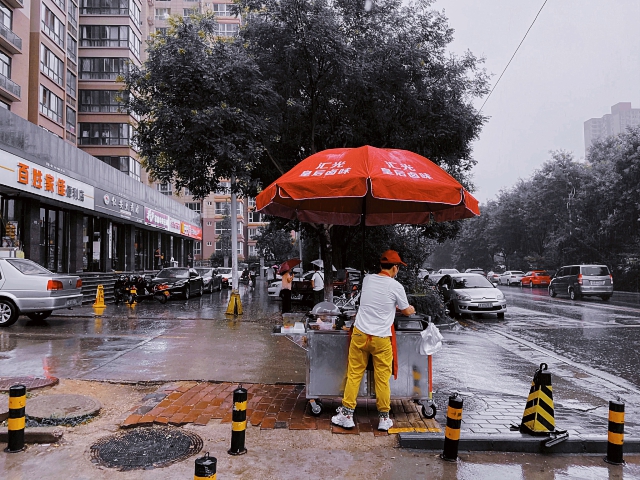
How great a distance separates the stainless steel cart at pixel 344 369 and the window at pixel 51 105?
100 ft

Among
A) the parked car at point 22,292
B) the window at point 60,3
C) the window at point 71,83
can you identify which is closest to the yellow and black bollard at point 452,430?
the parked car at point 22,292

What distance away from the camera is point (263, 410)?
18.1 feet

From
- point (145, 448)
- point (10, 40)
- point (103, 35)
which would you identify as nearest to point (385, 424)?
point (145, 448)

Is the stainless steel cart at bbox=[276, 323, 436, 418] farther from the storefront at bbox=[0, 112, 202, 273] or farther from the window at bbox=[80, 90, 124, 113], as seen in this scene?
the window at bbox=[80, 90, 124, 113]

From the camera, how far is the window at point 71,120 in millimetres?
34156

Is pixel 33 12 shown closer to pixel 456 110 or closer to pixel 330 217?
pixel 456 110

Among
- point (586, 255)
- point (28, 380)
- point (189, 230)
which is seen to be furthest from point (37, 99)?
point (586, 255)

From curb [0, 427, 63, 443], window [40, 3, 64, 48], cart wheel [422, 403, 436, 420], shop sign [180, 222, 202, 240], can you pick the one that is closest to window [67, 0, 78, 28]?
window [40, 3, 64, 48]

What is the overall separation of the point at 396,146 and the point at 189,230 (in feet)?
88.4

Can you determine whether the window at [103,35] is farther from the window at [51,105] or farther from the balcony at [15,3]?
the balcony at [15,3]

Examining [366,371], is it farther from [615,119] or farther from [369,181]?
[615,119]

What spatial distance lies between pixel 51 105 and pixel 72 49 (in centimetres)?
624

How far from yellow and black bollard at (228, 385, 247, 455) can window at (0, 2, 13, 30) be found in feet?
92.9

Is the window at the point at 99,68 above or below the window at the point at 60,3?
below
